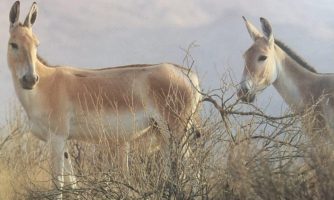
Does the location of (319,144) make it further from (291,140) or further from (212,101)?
(212,101)

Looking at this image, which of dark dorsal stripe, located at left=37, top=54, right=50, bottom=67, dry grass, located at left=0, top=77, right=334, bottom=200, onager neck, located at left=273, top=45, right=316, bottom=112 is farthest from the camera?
dark dorsal stripe, located at left=37, top=54, right=50, bottom=67

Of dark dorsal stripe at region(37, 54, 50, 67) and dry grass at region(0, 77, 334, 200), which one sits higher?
dark dorsal stripe at region(37, 54, 50, 67)

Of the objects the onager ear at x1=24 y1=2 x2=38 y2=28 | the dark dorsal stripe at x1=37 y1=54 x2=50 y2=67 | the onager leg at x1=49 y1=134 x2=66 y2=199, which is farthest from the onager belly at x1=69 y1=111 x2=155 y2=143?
the onager ear at x1=24 y1=2 x2=38 y2=28

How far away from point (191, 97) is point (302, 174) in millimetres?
3802

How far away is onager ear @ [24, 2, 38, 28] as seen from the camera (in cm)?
880

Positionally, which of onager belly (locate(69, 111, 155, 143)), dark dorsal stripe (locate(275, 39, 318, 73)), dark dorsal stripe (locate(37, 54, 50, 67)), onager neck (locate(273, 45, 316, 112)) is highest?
dark dorsal stripe (locate(37, 54, 50, 67))

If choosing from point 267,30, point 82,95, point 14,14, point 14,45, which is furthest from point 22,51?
point 267,30

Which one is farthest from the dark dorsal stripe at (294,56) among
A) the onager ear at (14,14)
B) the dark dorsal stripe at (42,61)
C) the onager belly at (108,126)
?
the onager ear at (14,14)

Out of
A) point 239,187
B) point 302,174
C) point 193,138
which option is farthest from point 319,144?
point 193,138

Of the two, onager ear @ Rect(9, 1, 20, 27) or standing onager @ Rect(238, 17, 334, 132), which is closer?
standing onager @ Rect(238, 17, 334, 132)

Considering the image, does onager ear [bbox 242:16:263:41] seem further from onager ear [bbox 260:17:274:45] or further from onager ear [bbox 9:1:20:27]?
onager ear [bbox 9:1:20:27]

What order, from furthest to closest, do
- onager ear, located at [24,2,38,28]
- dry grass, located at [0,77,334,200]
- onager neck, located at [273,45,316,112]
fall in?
onager ear, located at [24,2,38,28]
onager neck, located at [273,45,316,112]
dry grass, located at [0,77,334,200]

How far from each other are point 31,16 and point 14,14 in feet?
0.86

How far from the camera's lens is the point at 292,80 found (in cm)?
893
